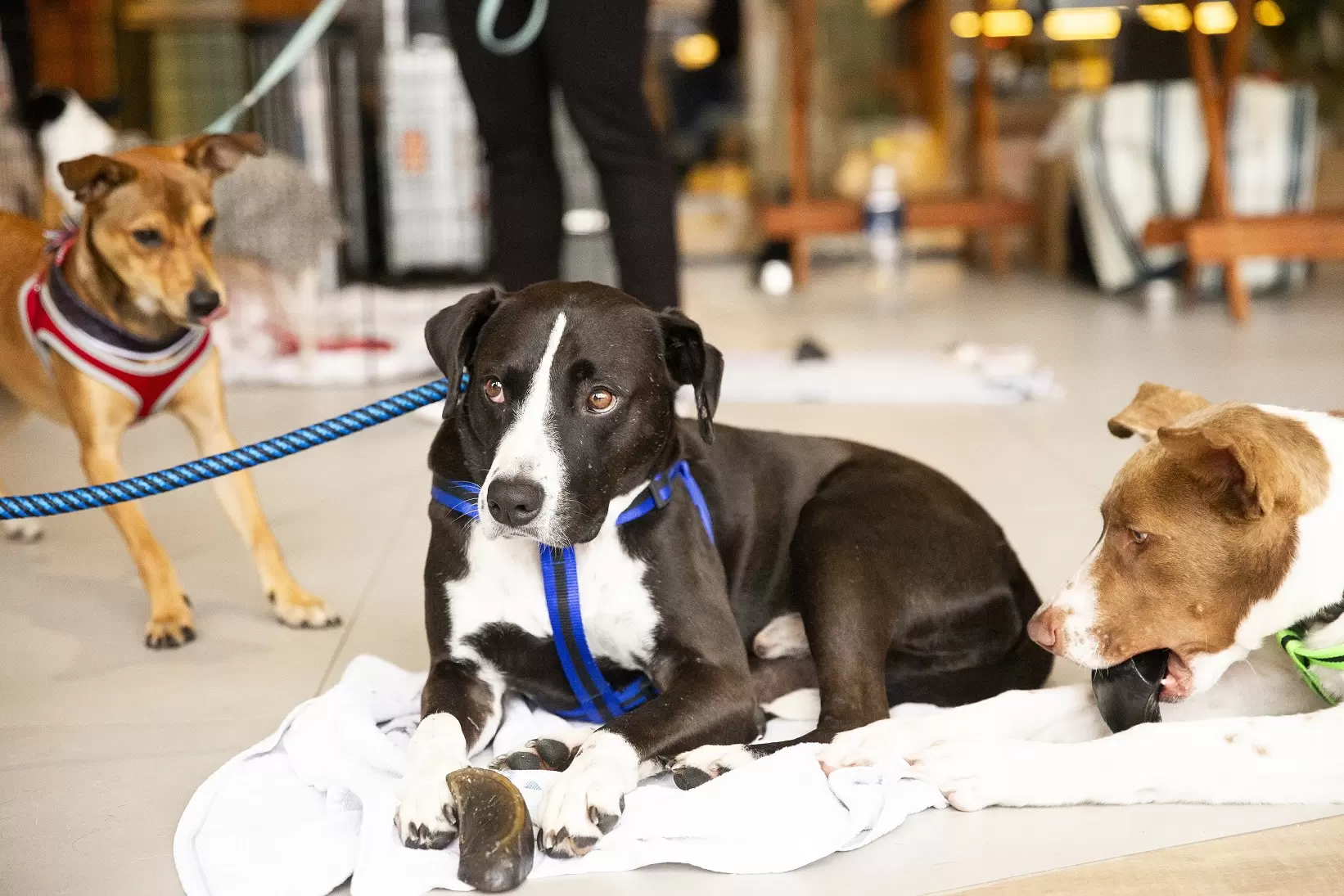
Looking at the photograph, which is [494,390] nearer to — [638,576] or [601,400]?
[601,400]

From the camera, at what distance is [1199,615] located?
5.74ft

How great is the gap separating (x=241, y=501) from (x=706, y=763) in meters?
1.37

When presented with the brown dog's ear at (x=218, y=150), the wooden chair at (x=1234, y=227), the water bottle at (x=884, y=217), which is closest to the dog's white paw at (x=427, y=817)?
the brown dog's ear at (x=218, y=150)

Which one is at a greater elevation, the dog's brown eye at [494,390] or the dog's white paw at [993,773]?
the dog's brown eye at [494,390]

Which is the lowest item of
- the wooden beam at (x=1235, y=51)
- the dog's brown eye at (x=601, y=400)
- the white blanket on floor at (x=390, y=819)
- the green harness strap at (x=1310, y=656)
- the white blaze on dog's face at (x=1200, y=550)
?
the white blanket on floor at (x=390, y=819)

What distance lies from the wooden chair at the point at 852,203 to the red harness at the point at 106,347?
5.03 metres

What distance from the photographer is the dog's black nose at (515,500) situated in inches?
67.7

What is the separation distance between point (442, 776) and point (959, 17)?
10461mm

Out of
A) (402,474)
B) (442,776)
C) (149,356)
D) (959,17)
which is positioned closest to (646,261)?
(402,474)

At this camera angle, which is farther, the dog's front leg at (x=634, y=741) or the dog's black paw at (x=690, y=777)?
the dog's black paw at (x=690, y=777)

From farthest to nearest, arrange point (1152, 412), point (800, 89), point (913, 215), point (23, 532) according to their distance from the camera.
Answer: point (913, 215) < point (800, 89) < point (23, 532) < point (1152, 412)

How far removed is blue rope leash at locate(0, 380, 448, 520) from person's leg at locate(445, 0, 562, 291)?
145 centimetres

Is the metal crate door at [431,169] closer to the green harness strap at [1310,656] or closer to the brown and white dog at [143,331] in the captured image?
the brown and white dog at [143,331]

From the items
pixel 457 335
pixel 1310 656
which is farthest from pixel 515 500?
pixel 1310 656
